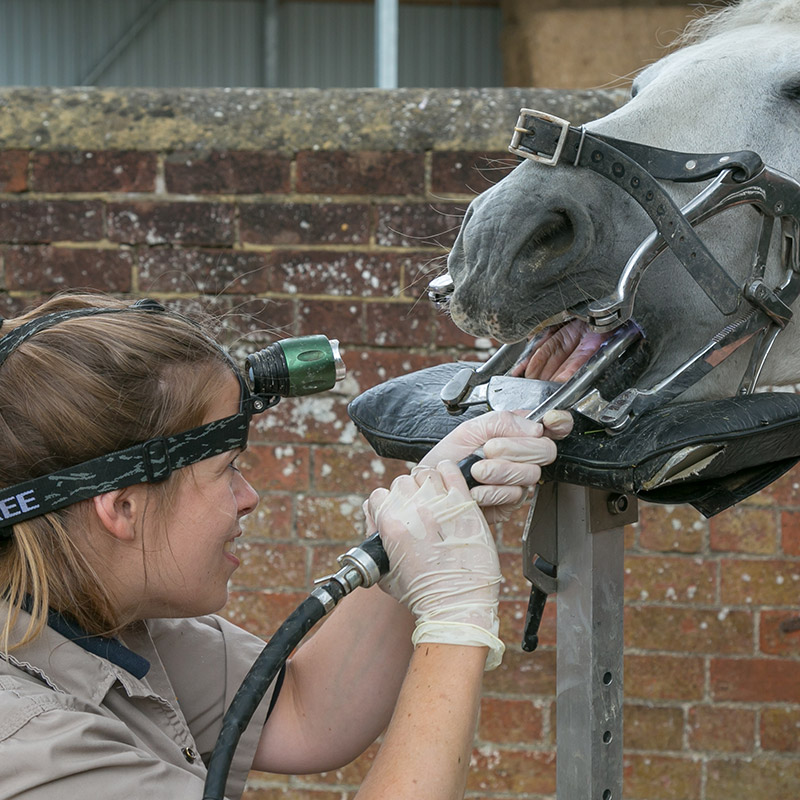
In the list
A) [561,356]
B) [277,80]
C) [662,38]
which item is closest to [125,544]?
[561,356]

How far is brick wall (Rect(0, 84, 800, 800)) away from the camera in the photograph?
2045mm

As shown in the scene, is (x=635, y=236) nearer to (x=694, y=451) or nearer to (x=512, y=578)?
(x=694, y=451)

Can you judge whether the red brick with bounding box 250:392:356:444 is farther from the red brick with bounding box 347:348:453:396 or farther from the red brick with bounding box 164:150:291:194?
the red brick with bounding box 164:150:291:194

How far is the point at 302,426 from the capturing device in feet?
6.93

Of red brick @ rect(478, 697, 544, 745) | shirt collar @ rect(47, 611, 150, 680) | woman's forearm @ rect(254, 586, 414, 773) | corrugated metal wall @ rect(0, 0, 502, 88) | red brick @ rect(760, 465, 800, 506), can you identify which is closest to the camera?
shirt collar @ rect(47, 611, 150, 680)

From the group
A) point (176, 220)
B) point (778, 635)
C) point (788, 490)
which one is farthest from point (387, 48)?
point (778, 635)

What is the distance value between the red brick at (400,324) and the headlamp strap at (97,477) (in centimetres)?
104

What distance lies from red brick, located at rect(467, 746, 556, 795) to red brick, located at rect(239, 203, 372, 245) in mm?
1136

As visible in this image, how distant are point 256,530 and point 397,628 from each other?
0.93m

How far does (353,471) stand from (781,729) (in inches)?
41.3

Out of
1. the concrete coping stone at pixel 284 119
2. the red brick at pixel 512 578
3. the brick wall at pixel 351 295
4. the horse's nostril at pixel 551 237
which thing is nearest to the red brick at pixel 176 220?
the brick wall at pixel 351 295

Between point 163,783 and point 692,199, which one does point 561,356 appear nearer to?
point 692,199

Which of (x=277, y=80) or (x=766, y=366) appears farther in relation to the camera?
(x=277, y=80)

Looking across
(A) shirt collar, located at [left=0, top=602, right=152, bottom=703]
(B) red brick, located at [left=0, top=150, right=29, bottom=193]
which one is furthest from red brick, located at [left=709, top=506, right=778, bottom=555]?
(B) red brick, located at [left=0, top=150, right=29, bottom=193]
